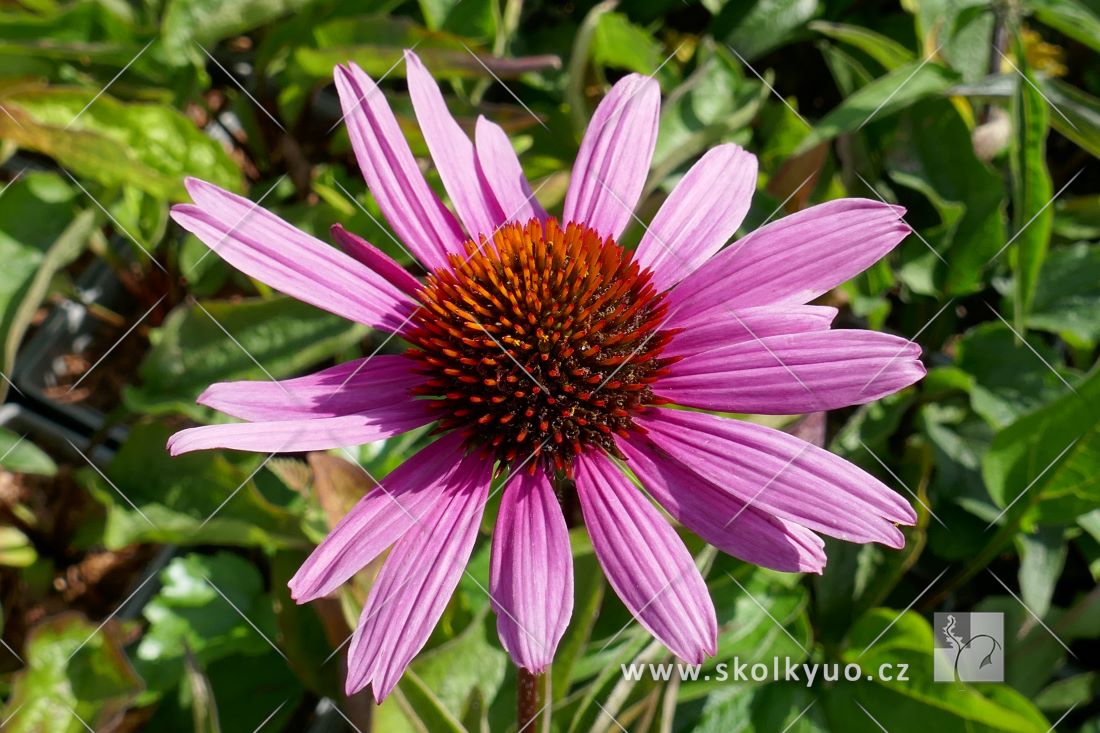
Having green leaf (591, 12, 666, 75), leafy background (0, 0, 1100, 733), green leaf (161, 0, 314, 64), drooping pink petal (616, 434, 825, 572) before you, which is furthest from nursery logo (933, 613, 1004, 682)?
green leaf (161, 0, 314, 64)

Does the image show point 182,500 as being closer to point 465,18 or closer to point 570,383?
point 570,383

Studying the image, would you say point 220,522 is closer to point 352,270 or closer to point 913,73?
point 352,270

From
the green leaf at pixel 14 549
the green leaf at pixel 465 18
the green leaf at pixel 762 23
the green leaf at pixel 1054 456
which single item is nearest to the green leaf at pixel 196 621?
the green leaf at pixel 14 549

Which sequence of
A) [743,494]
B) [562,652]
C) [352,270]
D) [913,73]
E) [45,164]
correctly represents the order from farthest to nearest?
[45,164] → [913,73] → [562,652] → [352,270] → [743,494]

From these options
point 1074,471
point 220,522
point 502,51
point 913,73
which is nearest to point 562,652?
point 220,522

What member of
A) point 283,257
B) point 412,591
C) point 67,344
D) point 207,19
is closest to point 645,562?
point 412,591

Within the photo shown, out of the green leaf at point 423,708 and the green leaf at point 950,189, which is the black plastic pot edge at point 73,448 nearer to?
the green leaf at point 423,708

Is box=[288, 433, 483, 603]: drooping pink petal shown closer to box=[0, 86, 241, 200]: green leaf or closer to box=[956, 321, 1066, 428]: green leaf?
box=[0, 86, 241, 200]: green leaf
